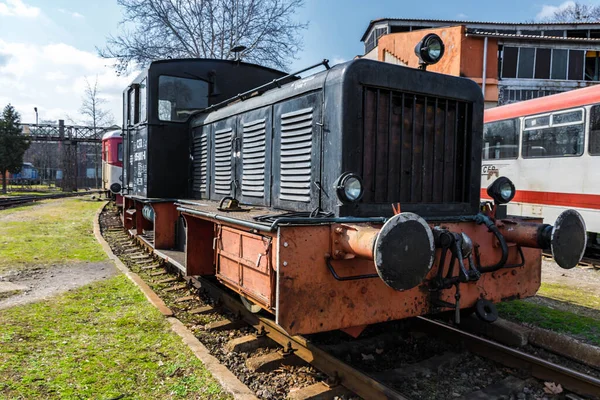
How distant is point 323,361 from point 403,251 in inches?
50.5

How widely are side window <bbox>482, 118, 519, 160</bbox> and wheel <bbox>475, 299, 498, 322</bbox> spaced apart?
8.57 meters

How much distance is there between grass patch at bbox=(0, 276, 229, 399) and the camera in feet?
10.1

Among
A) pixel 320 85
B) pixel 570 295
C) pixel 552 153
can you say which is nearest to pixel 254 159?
pixel 320 85

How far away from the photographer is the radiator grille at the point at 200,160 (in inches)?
242

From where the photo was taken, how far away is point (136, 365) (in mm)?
3502

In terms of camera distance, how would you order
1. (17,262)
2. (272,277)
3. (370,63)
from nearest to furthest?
(272,277) < (370,63) < (17,262)

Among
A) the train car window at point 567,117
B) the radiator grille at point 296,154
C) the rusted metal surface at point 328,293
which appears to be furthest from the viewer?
the train car window at point 567,117

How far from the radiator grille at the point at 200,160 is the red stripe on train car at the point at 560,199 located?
7695 mm

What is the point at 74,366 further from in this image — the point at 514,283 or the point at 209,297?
the point at 514,283

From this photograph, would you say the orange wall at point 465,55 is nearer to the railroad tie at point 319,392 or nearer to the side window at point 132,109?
the side window at point 132,109

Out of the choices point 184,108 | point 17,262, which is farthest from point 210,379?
point 17,262

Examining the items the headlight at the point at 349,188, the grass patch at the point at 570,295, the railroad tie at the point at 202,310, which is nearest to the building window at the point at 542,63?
the grass patch at the point at 570,295

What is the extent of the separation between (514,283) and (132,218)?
7084 mm

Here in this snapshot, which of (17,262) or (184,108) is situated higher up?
(184,108)
